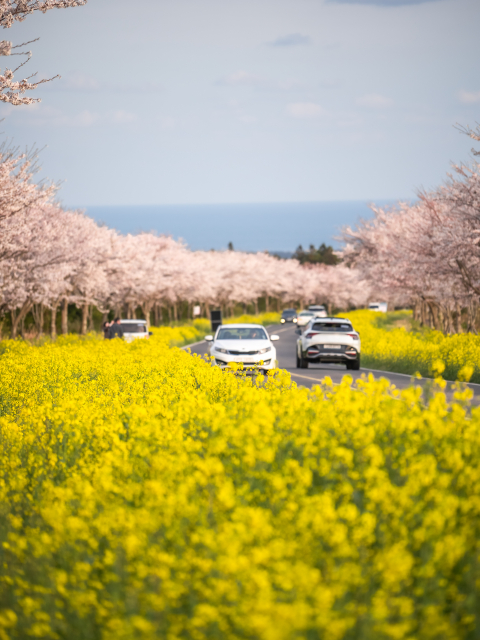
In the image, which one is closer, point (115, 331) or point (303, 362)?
point (303, 362)

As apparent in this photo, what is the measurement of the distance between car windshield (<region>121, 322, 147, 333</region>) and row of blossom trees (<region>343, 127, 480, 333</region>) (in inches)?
483

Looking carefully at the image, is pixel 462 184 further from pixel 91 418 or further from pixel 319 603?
pixel 319 603

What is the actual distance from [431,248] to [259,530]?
98.8ft

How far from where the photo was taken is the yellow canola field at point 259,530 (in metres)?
3.47

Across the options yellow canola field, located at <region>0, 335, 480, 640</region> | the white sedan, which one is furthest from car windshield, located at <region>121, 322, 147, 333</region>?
yellow canola field, located at <region>0, 335, 480, 640</region>

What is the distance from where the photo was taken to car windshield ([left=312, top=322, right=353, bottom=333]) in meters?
23.6

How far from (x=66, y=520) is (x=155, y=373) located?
7214 millimetres

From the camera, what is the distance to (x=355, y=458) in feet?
18.1

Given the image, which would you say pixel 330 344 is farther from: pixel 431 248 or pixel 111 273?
pixel 111 273

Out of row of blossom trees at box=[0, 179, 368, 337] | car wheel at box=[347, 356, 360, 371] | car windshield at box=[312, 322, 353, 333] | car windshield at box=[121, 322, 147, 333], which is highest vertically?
row of blossom trees at box=[0, 179, 368, 337]

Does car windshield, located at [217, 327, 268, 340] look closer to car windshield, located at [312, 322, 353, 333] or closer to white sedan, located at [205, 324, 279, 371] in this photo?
white sedan, located at [205, 324, 279, 371]

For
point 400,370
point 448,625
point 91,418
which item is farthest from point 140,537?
point 400,370

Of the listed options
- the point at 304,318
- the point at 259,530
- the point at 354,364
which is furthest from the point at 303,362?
the point at 304,318

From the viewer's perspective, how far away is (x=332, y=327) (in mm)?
23719
